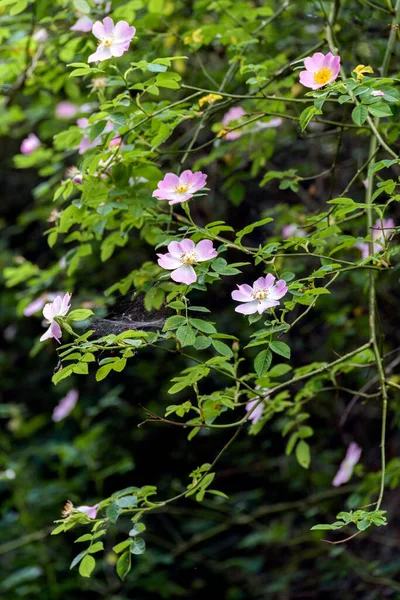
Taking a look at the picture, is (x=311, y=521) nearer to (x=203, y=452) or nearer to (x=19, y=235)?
(x=203, y=452)

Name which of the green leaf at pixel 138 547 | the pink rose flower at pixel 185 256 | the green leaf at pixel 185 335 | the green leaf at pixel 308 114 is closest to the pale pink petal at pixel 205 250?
the pink rose flower at pixel 185 256

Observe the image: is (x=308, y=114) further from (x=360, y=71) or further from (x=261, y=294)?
(x=261, y=294)

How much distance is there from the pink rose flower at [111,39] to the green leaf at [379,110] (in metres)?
0.41

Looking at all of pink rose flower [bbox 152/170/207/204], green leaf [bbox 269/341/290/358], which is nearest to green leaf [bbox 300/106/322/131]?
pink rose flower [bbox 152/170/207/204]

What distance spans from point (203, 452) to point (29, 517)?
777 mm

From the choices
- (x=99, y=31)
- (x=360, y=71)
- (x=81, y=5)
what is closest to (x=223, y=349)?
(x=360, y=71)

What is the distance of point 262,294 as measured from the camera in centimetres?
114

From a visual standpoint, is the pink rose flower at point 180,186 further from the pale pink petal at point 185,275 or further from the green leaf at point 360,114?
the green leaf at point 360,114

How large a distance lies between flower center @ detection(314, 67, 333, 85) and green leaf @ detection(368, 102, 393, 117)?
8cm

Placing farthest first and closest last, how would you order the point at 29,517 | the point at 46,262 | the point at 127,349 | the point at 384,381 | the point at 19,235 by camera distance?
the point at 19,235 < the point at 46,262 < the point at 29,517 < the point at 384,381 < the point at 127,349

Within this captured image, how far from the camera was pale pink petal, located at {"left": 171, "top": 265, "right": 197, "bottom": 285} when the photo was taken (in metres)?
1.10

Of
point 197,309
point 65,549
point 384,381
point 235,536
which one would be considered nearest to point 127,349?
point 197,309

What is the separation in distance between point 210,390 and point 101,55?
6.09 feet

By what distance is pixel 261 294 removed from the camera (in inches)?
45.1
